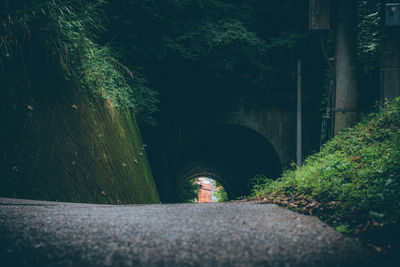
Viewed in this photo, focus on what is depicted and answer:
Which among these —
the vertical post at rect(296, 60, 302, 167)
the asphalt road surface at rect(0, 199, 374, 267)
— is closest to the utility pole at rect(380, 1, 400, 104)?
the vertical post at rect(296, 60, 302, 167)

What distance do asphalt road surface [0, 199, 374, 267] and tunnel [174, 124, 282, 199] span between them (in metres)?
7.52

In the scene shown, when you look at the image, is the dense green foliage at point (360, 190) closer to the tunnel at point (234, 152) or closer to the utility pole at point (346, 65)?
the utility pole at point (346, 65)

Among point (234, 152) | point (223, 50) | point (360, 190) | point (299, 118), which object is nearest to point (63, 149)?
point (360, 190)

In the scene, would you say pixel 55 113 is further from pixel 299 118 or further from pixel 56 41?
pixel 299 118

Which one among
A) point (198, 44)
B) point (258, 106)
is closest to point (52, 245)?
point (198, 44)

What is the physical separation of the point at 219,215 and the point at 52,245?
5.48ft

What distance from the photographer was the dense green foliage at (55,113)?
3.63m

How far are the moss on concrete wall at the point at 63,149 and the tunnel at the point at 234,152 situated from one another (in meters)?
4.88

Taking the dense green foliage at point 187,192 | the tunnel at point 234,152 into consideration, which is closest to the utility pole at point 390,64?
the tunnel at point 234,152

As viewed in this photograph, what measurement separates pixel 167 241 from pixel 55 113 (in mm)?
3123

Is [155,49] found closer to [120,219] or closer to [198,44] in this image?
[198,44]

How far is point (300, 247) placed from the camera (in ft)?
6.47

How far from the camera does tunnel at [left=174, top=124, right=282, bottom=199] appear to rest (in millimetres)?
10633

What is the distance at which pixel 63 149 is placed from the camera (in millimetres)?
4223
